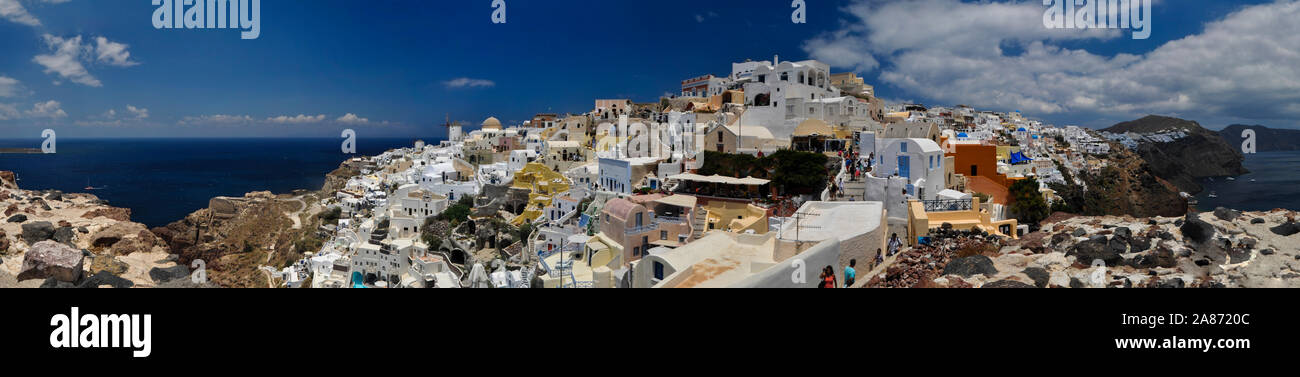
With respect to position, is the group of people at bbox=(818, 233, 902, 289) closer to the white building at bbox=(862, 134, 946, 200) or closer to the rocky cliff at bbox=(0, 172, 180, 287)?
the white building at bbox=(862, 134, 946, 200)

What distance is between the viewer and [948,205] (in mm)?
15836


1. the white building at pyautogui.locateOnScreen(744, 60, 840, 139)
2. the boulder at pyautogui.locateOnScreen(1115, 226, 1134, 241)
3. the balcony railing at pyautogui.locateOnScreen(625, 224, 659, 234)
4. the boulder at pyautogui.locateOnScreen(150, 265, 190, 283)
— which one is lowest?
the boulder at pyautogui.locateOnScreen(150, 265, 190, 283)

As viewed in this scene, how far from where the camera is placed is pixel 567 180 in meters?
29.7

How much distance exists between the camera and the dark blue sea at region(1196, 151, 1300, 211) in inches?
1479

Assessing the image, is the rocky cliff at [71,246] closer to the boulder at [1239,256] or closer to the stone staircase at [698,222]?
the stone staircase at [698,222]

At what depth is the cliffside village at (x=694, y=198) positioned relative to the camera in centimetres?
1234

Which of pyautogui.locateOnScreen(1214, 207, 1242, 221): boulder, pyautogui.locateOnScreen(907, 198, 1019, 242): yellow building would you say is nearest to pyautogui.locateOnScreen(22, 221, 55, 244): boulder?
pyautogui.locateOnScreen(907, 198, 1019, 242): yellow building

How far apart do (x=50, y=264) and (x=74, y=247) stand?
30.4ft

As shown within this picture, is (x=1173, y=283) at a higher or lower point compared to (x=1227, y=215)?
lower

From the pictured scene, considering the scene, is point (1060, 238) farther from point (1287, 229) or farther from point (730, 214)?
point (730, 214)

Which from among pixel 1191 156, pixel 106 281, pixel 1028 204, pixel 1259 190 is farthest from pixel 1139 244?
pixel 1191 156

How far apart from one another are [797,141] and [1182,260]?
1580cm

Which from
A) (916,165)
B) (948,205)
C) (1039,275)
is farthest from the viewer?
(916,165)
